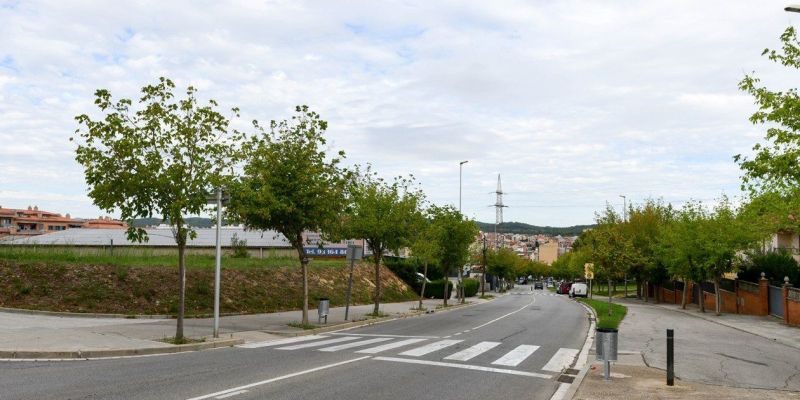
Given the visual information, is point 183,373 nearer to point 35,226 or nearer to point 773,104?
point 773,104

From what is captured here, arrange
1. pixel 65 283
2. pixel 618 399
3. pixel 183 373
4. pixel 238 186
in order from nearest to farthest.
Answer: pixel 618 399 → pixel 183 373 → pixel 238 186 → pixel 65 283

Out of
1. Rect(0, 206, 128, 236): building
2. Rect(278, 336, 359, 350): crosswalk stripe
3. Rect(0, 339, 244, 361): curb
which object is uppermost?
Rect(0, 206, 128, 236): building

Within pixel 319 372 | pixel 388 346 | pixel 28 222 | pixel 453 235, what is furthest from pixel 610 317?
pixel 28 222

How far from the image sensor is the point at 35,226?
11788 cm

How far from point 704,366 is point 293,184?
41.1ft

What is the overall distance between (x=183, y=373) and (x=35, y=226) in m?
126

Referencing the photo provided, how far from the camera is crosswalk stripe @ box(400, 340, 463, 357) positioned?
14.2 meters

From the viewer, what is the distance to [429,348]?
604 inches

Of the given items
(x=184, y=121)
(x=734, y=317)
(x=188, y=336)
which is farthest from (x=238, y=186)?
(x=734, y=317)

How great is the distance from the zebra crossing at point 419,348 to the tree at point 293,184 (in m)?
3.36

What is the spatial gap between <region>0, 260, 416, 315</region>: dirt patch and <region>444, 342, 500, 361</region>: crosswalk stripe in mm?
10990

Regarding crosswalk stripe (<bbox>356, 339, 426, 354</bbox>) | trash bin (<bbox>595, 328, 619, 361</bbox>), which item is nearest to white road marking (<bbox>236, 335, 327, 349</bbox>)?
crosswalk stripe (<bbox>356, 339, 426, 354</bbox>)

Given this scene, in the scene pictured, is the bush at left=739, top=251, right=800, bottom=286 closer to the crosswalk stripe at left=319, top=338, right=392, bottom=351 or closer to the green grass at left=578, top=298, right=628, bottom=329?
the green grass at left=578, top=298, right=628, bottom=329

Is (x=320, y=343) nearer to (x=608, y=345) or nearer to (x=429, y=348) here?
(x=429, y=348)
